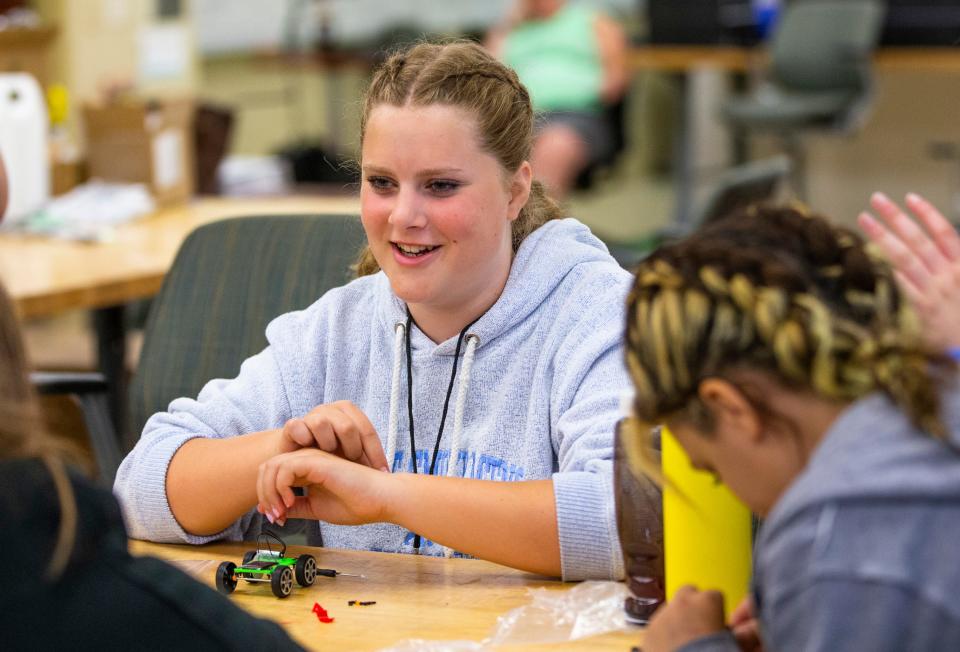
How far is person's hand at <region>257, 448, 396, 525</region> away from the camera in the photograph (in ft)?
4.42

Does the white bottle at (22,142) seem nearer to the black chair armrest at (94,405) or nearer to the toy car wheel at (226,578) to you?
the black chair armrest at (94,405)

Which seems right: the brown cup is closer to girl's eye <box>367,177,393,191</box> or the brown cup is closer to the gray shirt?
the gray shirt

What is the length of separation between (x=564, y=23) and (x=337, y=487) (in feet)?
13.9

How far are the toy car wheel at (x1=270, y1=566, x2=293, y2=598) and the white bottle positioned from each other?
1.92 meters

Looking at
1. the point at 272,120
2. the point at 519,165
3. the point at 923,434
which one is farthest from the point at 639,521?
the point at 272,120

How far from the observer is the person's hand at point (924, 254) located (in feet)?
4.16

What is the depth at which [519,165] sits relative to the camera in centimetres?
162

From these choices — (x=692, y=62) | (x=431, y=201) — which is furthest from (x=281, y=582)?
(x=692, y=62)

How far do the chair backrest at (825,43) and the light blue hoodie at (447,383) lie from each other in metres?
4.87

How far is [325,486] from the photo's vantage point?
1.35 meters

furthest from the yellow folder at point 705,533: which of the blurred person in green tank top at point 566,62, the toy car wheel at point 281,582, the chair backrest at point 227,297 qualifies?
the blurred person in green tank top at point 566,62

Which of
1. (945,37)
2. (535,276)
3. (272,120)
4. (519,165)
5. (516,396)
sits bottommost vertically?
(272,120)

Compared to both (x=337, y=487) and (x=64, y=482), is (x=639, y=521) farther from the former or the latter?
(x=64, y=482)

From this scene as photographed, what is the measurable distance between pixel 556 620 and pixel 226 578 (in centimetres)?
34
